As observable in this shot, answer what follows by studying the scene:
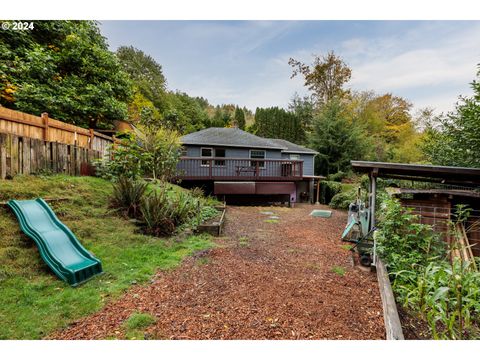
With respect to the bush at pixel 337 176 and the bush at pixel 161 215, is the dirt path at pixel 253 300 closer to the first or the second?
the bush at pixel 161 215

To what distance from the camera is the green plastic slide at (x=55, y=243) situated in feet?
9.99

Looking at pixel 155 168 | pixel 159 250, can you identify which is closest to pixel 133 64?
pixel 155 168

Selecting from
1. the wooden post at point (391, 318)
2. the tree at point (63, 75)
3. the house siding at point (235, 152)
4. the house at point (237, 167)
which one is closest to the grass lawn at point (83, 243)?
the wooden post at point (391, 318)

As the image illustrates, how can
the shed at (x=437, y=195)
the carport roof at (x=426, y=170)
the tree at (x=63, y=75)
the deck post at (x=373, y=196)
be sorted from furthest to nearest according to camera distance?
the tree at (x=63, y=75)
the deck post at (x=373, y=196)
the shed at (x=437, y=195)
the carport roof at (x=426, y=170)

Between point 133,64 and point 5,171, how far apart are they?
91.9 ft

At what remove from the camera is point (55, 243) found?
344 centimetres

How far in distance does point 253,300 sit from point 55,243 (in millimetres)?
3175

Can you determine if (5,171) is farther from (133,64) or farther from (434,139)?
(133,64)

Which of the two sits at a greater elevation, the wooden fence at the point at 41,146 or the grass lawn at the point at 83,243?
the wooden fence at the point at 41,146

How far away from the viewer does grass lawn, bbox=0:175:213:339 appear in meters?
2.36

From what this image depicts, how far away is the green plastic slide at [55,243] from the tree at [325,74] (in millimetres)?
26518

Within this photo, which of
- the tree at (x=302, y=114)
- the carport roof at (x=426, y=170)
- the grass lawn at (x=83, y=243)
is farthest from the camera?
the tree at (x=302, y=114)

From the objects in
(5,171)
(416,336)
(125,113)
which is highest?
(125,113)
